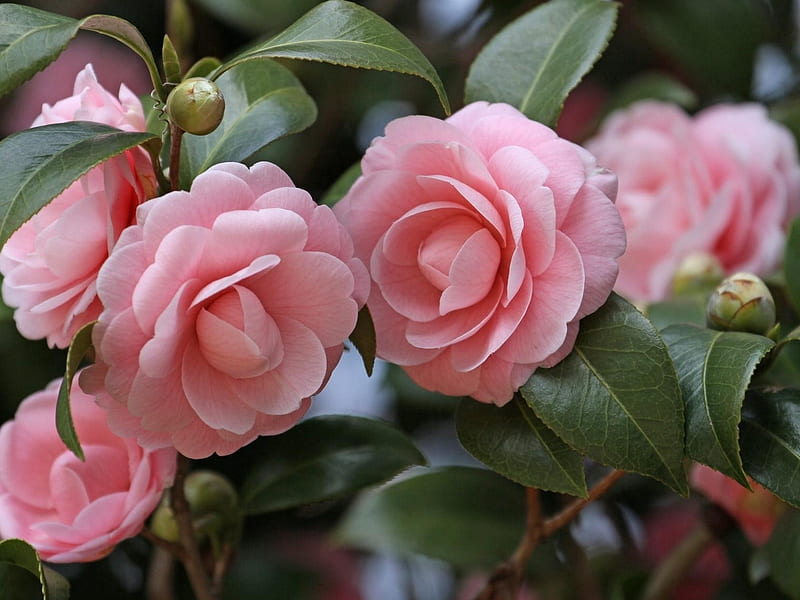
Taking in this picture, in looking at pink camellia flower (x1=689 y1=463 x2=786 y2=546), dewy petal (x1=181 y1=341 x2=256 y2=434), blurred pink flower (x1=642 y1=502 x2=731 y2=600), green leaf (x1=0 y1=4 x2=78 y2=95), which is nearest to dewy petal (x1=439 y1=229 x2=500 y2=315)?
dewy petal (x1=181 y1=341 x2=256 y2=434)

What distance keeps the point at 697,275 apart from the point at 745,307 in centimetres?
26

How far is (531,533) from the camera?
64 centimetres

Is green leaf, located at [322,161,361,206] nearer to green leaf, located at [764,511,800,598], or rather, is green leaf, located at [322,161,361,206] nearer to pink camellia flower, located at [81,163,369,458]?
pink camellia flower, located at [81,163,369,458]

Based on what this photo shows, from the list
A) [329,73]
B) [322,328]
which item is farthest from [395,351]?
[329,73]

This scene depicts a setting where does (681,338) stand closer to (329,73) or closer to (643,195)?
(643,195)

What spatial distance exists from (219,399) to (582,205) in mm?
211

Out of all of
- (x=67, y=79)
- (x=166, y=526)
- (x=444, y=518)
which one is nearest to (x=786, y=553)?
(x=444, y=518)

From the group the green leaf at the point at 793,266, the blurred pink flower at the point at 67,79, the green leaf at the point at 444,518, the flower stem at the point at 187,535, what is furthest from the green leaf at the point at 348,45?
the blurred pink flower at the point at 67,79

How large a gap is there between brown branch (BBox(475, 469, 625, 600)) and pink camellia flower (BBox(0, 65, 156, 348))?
284mm

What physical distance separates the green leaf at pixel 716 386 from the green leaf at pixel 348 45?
0.20m

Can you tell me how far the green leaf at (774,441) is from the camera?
0.54 meters

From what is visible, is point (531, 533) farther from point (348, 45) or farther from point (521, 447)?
point (348, 45)

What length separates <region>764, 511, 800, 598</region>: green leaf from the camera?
0.70 metres

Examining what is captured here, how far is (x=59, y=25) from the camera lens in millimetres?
500
